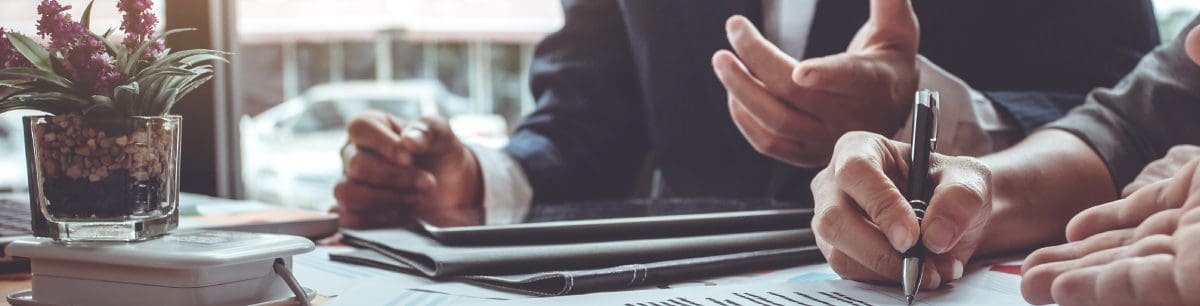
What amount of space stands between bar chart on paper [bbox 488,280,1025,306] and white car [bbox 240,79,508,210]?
4.78 meters

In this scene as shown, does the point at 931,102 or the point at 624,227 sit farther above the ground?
the point at 931,102

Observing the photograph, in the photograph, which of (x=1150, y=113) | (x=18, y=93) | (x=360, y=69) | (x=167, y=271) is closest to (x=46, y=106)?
(x=18, y=93)

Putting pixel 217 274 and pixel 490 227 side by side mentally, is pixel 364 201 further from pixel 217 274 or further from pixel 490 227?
pixel 217 274

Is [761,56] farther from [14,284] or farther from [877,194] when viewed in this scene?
[14,284]

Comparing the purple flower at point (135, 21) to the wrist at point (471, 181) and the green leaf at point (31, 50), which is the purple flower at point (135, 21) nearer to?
the green leaf at point (31, 50)

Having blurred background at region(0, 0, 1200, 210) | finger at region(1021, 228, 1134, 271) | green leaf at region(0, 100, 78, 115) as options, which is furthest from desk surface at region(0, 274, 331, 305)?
blurred background at region(0, 0, 1200, 210)

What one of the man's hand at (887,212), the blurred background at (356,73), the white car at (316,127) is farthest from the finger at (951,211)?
the white car at (316,127)

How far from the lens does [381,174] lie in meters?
1.01

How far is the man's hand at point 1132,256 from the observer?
39 cm

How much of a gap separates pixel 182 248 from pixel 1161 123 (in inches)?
31.5

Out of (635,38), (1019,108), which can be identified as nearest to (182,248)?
(1019,108)

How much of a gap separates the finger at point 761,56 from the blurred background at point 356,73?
3.18m

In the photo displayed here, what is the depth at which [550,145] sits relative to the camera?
4.44 ft

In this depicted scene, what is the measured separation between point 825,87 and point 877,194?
0.83ft
